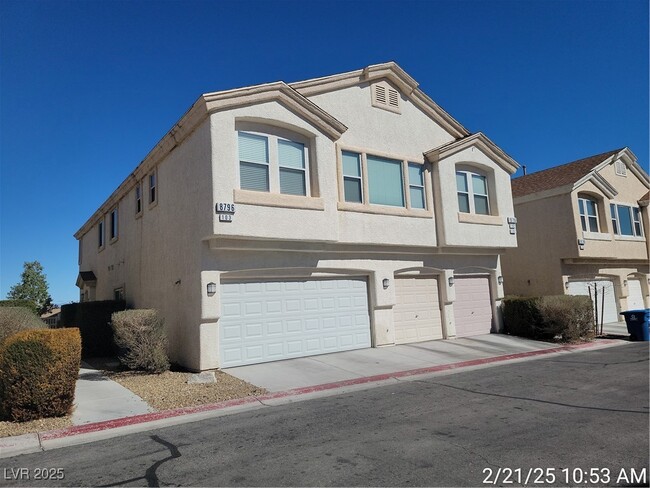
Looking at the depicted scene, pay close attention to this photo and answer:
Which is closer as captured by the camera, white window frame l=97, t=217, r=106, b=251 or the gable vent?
the gable vent

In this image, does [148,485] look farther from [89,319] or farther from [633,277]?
[633,277]

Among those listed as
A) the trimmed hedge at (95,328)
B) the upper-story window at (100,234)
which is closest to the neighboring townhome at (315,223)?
the trimmed hedge at (95,328)

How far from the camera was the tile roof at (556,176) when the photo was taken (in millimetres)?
21245

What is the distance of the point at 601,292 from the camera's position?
21.6m

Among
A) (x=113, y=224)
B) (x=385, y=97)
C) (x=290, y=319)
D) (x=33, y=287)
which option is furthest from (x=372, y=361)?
(x=33, y=287)

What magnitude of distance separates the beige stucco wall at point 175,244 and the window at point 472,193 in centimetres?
919

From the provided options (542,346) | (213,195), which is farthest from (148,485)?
(542,346)

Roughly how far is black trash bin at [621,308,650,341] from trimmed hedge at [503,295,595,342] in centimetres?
133


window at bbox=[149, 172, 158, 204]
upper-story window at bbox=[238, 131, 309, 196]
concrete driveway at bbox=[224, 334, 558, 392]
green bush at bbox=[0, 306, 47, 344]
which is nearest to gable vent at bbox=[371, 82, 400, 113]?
upper-story window at bbox=[238, 131, 309, 196]

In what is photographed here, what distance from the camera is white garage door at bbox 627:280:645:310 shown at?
23.4 m

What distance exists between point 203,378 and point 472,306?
Answer: 1040 cm

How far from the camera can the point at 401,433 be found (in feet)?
20.5

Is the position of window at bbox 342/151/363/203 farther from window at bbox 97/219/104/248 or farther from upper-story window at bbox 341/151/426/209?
window at bbox 97/219/104/248

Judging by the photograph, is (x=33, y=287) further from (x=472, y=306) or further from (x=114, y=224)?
(x=472, y=306)
